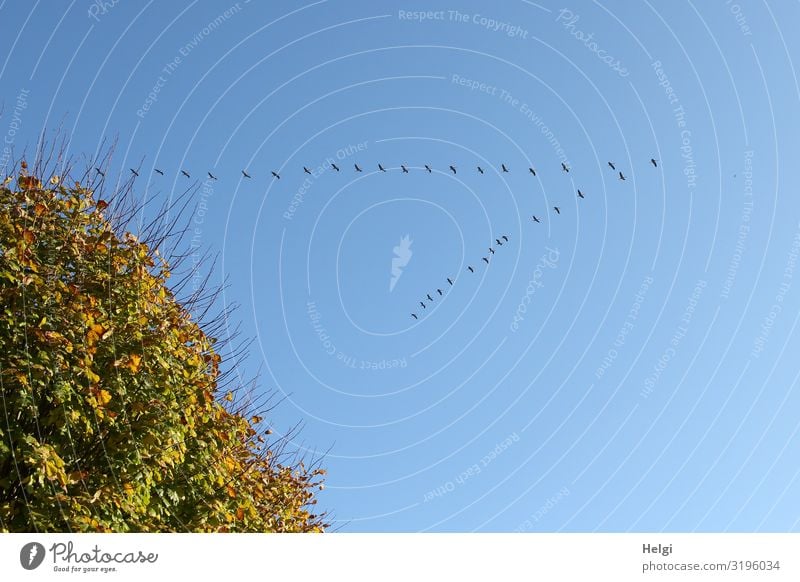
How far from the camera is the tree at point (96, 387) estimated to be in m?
12.5

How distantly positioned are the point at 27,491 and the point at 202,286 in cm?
637

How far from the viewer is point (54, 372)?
12695 millimetres

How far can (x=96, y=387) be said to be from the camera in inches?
528
